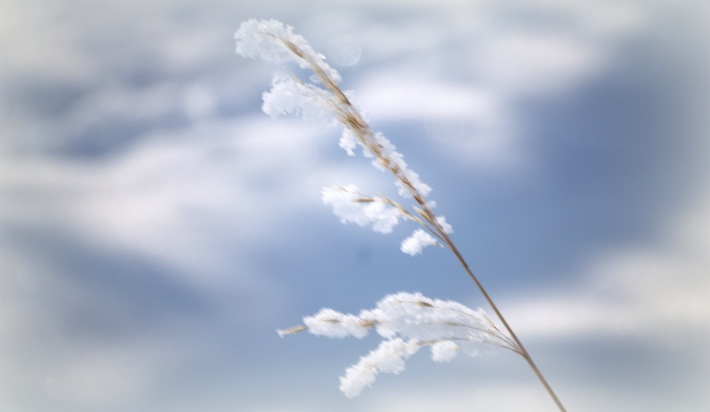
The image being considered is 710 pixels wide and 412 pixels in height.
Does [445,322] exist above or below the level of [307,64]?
below

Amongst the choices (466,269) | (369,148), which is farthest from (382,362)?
(369,148)

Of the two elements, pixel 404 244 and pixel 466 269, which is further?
pixel 404 244

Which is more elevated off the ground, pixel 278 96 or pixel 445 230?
pixel 278 96

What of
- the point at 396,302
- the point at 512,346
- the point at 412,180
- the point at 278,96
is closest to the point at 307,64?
the point at 278,96

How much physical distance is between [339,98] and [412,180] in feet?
0.49

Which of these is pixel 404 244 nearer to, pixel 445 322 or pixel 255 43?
pixel 445 322

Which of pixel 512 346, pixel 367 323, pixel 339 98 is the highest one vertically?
pixel 339 98

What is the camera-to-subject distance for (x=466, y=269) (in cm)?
73

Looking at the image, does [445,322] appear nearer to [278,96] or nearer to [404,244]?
[404,244]

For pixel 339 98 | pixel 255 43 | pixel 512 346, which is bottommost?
pixel 512 346

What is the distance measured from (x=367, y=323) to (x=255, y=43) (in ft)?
1.42

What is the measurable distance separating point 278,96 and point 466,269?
1.19ft

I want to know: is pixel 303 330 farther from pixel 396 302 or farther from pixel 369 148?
pixel 369 148

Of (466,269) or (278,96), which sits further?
(278,96)
